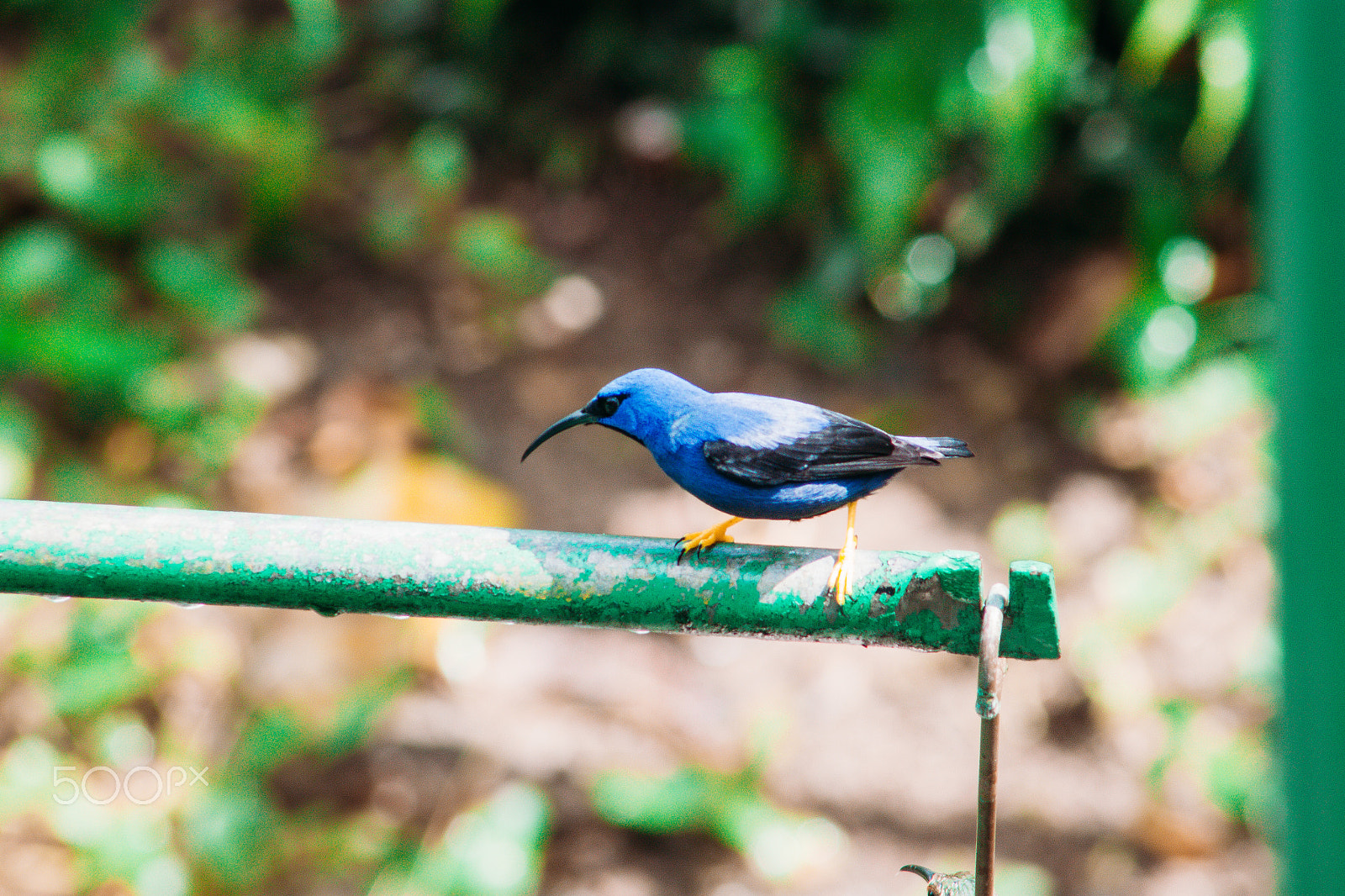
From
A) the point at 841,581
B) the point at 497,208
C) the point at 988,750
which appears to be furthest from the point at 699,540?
the point at 497,208

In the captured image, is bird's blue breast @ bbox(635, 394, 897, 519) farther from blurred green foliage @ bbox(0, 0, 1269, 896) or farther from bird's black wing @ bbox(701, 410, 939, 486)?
blurred green foliage @ bbox(0, 0, 1269, 896)

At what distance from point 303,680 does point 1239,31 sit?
4.68 metres

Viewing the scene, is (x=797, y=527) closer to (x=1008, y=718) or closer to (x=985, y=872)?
(x=1008, y=718)

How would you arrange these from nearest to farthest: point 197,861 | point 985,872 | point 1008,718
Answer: point 985,872 → point 197,861 → point 1008,718

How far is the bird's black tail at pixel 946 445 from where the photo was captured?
176cm

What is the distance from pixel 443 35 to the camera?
6152 mm

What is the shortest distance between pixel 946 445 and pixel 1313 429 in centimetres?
105

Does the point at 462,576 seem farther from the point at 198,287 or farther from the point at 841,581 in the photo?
the point at 198,287

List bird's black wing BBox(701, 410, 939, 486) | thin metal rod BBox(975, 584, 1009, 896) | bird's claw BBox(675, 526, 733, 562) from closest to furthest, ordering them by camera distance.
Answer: thin metal rod BBox(975, 584, 1009, 896) → bird's claw BBox(675, 526, 733, 562) → bird's black wing BBox(701, 410, 939, 486)

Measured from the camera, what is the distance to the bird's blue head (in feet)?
5.81

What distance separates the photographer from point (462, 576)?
50.9 inches

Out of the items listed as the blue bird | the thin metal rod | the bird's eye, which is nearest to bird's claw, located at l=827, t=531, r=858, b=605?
the thin metal rod

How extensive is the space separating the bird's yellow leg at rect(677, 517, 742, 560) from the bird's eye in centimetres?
26

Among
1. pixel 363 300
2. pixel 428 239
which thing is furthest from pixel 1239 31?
pixel 363 300
